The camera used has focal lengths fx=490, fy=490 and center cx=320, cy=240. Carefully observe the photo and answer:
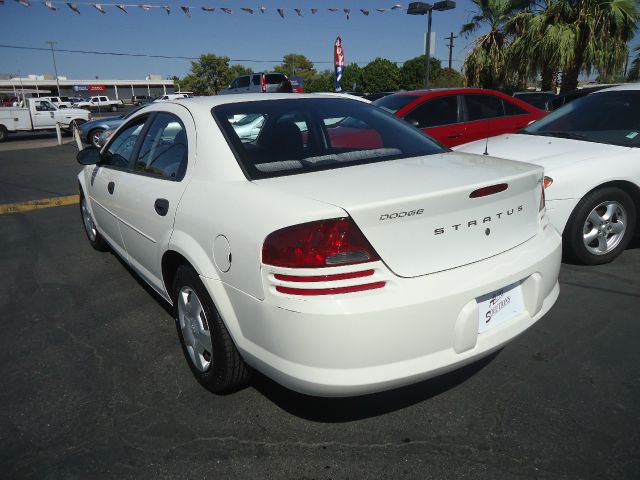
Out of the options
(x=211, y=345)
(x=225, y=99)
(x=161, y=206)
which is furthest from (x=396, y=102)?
(x=211, y=345)

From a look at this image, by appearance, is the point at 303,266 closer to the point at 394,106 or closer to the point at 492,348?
the point at 492,348

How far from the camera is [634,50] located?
25.7 m

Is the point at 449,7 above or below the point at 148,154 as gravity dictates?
above

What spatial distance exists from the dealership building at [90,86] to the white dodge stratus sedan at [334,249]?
90320mm

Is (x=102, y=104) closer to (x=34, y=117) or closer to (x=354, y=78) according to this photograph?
(x=354, y=78)

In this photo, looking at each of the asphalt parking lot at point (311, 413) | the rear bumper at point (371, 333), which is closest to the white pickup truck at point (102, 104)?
the asphalt parking lot at point (311, 413)

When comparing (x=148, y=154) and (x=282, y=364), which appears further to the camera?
(x=148, y=154)

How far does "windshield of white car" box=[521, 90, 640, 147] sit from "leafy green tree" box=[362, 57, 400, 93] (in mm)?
50436

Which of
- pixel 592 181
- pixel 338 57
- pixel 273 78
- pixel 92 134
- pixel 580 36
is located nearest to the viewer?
pixel 592 181

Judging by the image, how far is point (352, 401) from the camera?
2.48m

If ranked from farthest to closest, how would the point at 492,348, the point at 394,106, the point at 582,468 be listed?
→ the point at 394,106 < the point at 492,348 < the point at 582,468

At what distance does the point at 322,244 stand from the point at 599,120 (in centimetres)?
416

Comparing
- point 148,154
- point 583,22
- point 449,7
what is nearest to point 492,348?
point 148,154

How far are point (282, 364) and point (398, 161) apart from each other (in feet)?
3.97
